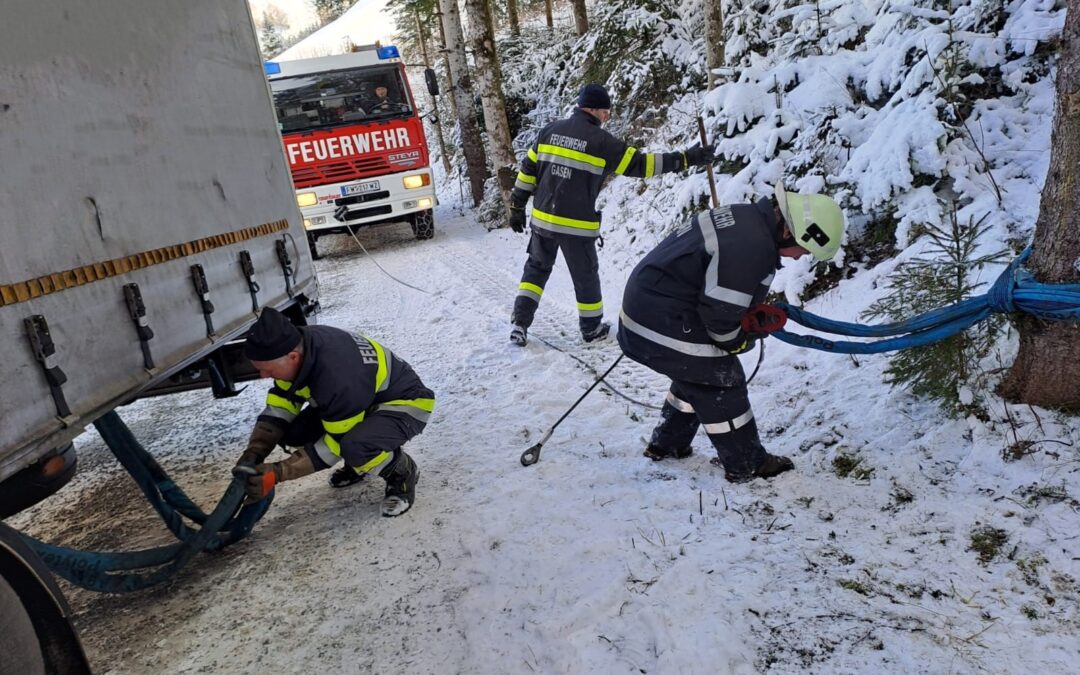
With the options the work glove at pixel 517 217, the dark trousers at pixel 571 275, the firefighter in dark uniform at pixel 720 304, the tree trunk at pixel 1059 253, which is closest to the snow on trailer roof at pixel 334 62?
the work glove at pixel 517 217

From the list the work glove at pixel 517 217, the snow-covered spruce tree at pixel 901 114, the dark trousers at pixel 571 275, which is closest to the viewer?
the snow-covered spruce tree at pixel 901 114

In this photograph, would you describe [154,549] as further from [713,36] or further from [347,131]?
[347,131]

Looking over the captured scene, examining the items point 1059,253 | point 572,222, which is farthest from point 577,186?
point 1059,253

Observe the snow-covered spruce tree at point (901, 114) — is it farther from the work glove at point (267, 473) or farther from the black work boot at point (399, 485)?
the work glove at point (267, 473)

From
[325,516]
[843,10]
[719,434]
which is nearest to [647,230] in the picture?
[843,10]

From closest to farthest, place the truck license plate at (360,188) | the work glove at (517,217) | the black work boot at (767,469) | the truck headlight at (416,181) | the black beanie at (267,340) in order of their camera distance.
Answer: the black beanie at (267,340)
the black work boot at (767,469)
the work glove at (517,217)
the truck license plate at (360,188)
the truck headlight at (416,181)

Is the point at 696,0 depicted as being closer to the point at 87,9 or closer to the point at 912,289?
the point at 912,289

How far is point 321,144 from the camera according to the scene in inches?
386

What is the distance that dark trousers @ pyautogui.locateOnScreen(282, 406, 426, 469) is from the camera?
312 centimetres

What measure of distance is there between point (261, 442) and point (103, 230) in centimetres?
124

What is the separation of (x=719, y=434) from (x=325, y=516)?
207 centimetres

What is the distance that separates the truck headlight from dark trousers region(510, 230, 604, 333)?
546cm

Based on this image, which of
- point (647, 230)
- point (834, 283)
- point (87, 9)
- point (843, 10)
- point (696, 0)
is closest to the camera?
point (87, 9)

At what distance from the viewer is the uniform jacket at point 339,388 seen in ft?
10.0
